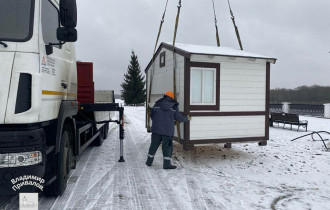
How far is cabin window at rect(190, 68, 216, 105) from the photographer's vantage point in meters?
6.79

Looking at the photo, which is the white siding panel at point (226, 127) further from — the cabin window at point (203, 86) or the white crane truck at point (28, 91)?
the white crane truck at point (28, 91)

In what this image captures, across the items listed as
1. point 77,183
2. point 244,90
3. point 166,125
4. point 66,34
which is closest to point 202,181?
point 166,125

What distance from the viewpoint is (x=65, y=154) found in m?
4.37

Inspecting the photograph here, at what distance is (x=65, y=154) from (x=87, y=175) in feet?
4.47

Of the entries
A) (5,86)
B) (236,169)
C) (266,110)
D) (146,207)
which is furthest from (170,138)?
(5,86)

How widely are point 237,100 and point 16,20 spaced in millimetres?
5437

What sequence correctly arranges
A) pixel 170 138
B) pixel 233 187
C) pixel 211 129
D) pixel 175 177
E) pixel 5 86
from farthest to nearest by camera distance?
pixel 211 129 < pixel 170 138 < pixel 175 177 < pixel 233 187 < pixel 5 86

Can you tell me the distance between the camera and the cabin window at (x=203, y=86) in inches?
267

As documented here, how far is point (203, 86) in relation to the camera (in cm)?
685

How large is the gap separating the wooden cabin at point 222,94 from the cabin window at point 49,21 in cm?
320

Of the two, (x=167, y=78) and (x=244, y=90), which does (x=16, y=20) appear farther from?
(x=244, y=90)

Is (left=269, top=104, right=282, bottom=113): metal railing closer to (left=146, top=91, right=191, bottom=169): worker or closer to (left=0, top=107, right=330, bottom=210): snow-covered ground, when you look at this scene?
(left=0, top=107, right=330, bottom=210): snow-covered ground

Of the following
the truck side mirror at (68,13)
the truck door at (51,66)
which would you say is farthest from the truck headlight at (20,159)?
the truck side mirror at (68,13)

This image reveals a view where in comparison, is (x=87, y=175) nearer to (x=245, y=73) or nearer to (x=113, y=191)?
(x=113, y=191)
